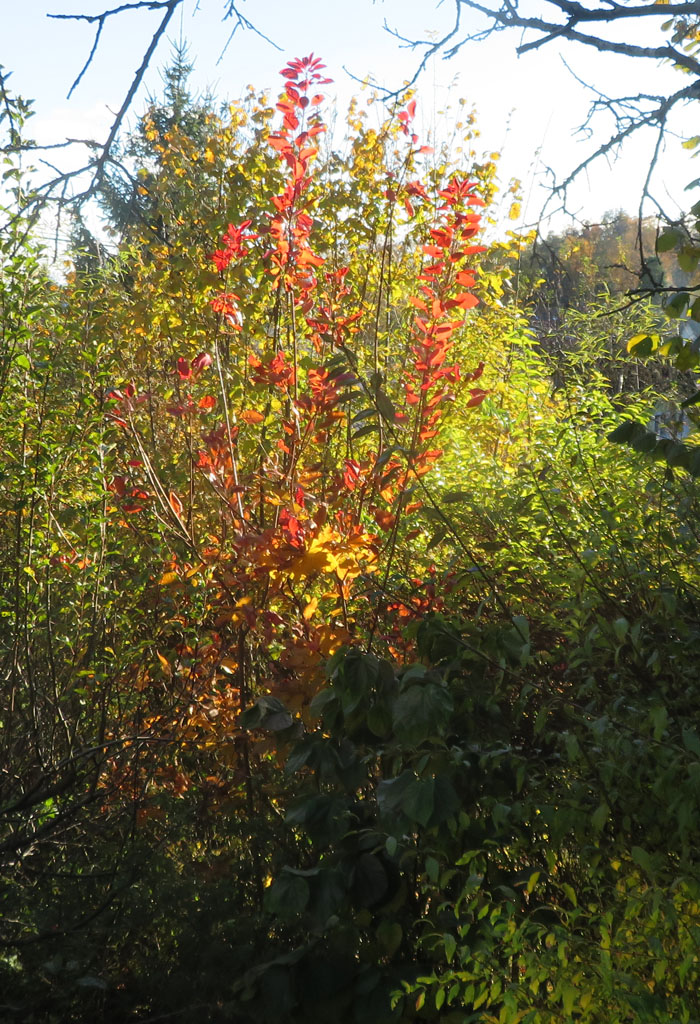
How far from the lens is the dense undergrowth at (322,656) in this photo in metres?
1.89

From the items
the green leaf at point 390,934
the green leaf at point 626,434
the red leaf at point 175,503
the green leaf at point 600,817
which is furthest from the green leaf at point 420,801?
the red leaf at point 175,503

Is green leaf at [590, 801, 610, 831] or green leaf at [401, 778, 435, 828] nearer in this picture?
green leaf at [590, 801, 610, 831]

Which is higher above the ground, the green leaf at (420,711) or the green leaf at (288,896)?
the green leaf at (420,711)

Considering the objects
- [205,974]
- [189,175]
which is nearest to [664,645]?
[205,974]

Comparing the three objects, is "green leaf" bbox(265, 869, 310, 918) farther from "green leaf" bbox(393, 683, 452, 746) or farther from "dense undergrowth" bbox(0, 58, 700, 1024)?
"green leaf" bbox(393, 683, 452, 746)

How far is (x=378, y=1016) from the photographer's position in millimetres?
2150

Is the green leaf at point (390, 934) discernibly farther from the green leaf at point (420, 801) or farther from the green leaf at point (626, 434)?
the green leaf at point (626, 434)

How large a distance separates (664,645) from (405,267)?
3.09 meters

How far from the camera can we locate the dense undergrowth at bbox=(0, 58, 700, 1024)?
1895mm

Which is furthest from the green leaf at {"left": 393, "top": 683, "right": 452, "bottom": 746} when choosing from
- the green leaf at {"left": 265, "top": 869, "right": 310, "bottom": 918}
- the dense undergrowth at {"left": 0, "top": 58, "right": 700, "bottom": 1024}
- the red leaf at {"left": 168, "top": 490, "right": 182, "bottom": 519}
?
the red leaf at {"left": 168, "top": 490, "right": 182, "bottom": 519}

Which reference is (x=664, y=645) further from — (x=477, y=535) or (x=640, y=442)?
(x=477, y=535)

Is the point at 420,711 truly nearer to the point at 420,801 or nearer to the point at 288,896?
the point at 420,801

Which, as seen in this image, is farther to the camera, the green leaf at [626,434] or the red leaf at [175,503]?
the red leaf at [175,503]

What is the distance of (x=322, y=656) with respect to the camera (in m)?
2.71
